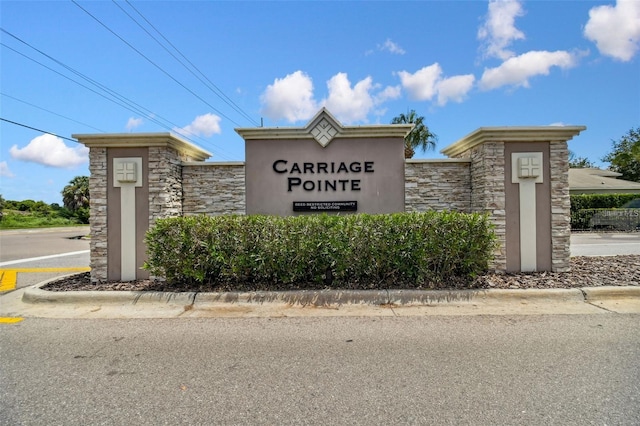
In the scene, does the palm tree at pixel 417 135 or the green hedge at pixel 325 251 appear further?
the palm tree at pixel 417 135

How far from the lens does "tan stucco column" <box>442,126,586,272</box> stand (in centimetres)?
711

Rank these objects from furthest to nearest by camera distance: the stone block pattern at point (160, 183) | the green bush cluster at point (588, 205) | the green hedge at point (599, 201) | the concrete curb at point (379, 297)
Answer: the green hedge at point (599, 201) < the green bush cluster at point (588, 205) < the stone block pattern at point (160, 183) < the concrete curb at point (379, 297)

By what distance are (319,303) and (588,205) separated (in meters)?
23.1

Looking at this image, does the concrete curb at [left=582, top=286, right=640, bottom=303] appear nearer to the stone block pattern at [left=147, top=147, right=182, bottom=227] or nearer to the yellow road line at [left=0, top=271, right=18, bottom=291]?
the stone block pattern at [left=147, top=147, right=182, bottom=227]

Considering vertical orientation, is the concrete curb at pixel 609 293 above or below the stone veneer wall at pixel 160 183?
below

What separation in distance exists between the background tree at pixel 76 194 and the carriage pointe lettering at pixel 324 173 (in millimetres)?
38342

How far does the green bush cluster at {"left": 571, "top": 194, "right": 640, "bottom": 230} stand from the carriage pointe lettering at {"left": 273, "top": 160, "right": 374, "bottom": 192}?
19.0 metres

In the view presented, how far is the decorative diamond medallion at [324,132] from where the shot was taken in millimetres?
7871

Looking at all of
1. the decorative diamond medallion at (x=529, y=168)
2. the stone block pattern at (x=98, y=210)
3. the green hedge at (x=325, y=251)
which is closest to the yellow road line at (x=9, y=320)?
the stone block pattern at (x=98, y=210)

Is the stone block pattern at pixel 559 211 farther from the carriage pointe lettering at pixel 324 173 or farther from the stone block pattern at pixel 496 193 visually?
the carriage pointe lettering at pixel 324 173

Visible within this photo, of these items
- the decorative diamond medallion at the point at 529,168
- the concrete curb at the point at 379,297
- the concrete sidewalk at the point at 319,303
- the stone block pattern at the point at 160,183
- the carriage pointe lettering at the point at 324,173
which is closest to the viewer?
the concrete sidewalk at the point at 319,303

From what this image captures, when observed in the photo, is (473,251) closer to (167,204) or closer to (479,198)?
(479,198)

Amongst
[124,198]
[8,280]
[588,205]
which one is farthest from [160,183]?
[588,205]

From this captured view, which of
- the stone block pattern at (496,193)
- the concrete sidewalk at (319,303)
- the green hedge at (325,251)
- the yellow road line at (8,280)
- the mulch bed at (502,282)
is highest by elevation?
the stone block pattern at (496,193)
